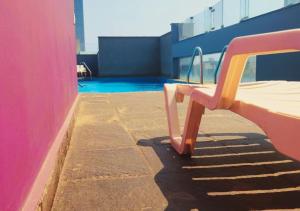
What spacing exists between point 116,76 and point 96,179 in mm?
22907

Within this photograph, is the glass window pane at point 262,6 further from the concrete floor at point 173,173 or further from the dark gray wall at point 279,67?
the concrete floor at point 173,173

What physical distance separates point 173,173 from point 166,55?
69.4 ft

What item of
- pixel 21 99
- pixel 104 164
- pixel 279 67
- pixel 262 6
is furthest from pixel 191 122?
pixel 262 6

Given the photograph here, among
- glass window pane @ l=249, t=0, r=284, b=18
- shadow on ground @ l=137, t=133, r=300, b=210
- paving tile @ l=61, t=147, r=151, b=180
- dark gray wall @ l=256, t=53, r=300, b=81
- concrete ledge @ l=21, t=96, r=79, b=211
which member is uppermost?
glass window pane @ l=249, t=0, r=284, b=18

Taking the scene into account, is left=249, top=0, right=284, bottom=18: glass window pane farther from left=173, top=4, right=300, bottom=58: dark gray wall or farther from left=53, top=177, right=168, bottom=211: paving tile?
left=53, top=177, right=168, bottom=211: paving tile

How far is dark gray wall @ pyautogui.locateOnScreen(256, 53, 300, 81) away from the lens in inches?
346

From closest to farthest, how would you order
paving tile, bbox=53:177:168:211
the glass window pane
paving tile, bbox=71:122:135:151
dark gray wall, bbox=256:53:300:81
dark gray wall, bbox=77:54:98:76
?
1. paving tile, bbox=53:177:168:211
2. paving tile, bbox=71:122:135:151
3. dark gray wall, bbox=256:53:300:81
4. the glass window pane
5. dark gray wall, bbox=77:54:98:76

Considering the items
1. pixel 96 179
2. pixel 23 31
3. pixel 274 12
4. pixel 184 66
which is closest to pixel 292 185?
pixel 96 179

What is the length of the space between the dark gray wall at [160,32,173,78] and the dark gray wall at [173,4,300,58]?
3.05 meters

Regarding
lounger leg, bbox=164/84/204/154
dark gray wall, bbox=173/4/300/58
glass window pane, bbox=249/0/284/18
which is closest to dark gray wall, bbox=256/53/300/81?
dark gray wall, bbox=173/4/300/58

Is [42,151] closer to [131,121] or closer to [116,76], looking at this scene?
[131,121]

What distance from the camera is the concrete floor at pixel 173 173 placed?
1.92 m

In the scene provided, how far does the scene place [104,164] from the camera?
2.62 metres

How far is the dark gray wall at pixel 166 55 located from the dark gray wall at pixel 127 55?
672mm
